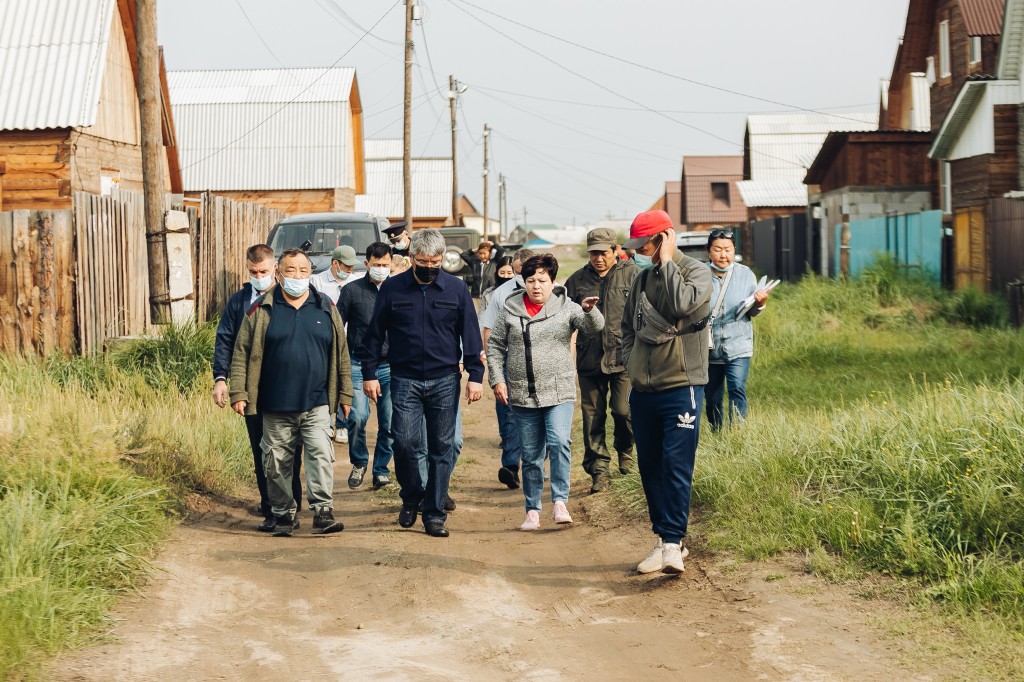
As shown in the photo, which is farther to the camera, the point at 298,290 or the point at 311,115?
the point at 311,115

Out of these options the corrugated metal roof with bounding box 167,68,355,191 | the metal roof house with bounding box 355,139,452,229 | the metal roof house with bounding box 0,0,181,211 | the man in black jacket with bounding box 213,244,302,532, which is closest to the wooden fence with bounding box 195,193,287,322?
the metal roof house with bounding box 0,0,181,211

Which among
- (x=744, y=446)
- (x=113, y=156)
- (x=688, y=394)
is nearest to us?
(x=688, y=394)

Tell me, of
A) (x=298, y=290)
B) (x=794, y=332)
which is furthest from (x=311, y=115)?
(x=298, y=290)

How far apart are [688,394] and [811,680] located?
1.81 meters

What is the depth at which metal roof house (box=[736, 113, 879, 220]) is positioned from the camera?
4441 centimetres

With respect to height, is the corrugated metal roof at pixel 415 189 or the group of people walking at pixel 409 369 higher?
the corrugated metal roof at pixel 415 189

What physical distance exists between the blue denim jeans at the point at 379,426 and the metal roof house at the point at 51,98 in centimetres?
1121

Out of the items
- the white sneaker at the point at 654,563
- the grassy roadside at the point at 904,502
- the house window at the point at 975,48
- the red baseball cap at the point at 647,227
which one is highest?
the house window at the point at 975,48

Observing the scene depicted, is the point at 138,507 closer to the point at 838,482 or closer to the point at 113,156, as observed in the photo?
the point at 838,482

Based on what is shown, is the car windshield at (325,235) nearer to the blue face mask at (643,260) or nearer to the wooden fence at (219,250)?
the wooden fence at (219,250)

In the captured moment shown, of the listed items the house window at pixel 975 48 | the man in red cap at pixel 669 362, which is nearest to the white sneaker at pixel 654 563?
the man in red cap at pixel 669 362

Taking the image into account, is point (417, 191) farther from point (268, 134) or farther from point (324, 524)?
point (324, 524)

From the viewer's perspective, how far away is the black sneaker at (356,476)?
809 cm

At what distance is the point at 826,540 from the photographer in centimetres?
543
